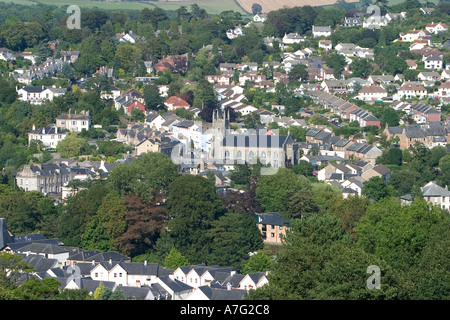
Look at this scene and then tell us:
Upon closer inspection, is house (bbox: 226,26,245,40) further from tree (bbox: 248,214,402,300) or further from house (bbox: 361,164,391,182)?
tree (bbox: 248,214,402,300)

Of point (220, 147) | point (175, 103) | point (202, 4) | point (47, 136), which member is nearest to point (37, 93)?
point (47, 136)

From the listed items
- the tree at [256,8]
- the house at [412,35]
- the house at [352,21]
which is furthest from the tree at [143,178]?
the tree at [256,8]

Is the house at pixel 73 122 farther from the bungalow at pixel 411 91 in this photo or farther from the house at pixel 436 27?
the house at pixel 436 27

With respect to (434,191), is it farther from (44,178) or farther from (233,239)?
(44,178)

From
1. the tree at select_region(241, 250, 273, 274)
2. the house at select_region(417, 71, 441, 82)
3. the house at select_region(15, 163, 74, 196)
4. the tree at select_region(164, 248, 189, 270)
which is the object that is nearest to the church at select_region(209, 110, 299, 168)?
the house at select_region(15, 163, 74, 196)

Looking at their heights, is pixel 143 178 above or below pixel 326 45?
below
